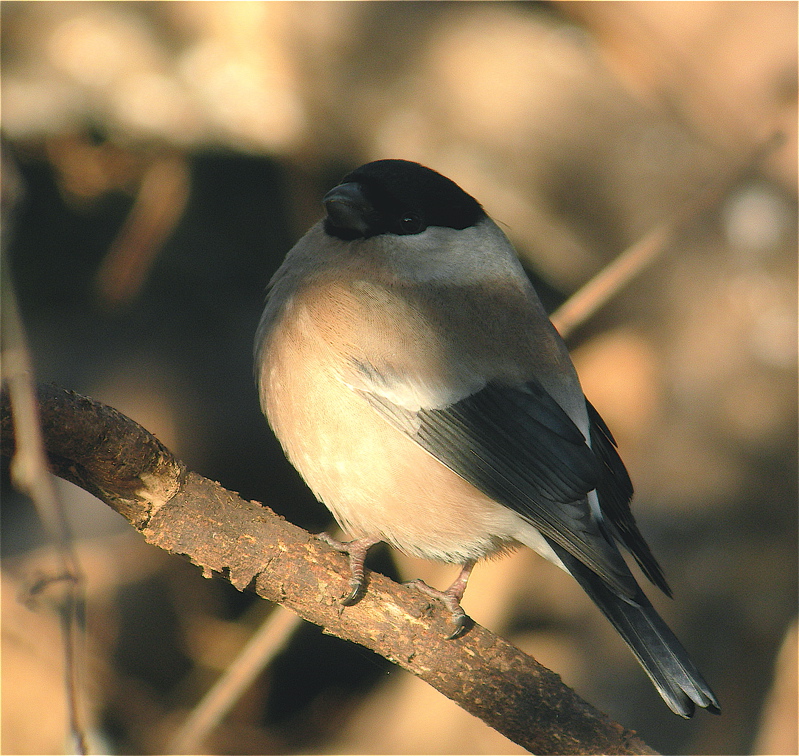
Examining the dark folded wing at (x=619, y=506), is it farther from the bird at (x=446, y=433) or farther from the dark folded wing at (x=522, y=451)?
the dark folded wing at (x=522, y=451)

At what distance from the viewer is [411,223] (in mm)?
3293

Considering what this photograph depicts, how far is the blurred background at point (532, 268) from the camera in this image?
4.95 meters

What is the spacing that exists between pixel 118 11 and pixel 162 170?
1111mm

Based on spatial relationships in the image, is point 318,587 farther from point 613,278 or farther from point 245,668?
point 613,278

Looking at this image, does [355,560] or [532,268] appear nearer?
[355,560]

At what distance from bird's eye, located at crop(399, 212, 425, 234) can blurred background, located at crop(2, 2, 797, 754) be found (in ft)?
7.12

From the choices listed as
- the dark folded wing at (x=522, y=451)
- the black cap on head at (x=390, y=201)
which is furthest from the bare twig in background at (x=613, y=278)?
the dark folded wing at (x=522, y=451)

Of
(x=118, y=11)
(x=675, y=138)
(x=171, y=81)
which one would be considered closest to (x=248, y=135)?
(x=171, y=81)

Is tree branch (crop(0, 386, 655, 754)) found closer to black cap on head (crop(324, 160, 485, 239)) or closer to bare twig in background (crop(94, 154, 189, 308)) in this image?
black cap on head (crop(324, 160, 485, 239))

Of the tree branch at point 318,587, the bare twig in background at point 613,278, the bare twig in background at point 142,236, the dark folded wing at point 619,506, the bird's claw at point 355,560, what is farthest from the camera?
the bare twig in background at point 142,236

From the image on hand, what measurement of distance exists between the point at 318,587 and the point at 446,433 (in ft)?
2.43

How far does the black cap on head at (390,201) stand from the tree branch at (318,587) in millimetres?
1356

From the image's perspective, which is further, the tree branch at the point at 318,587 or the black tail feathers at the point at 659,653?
the black tail feathers at the point at 659,653

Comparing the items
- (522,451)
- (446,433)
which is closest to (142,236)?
(446,433)
